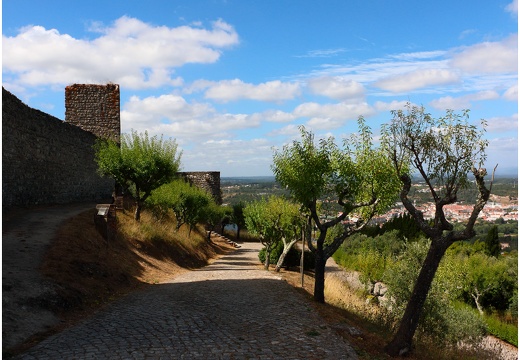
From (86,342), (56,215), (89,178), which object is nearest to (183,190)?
(89,178)

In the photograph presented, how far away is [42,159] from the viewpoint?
64.8ft

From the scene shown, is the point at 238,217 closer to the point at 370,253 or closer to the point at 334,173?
the point at 370,253

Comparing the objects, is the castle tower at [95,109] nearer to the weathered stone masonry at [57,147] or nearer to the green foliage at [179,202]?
the weathered stone masonry at [57,147]

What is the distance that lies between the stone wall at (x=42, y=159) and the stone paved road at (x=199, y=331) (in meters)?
7.97

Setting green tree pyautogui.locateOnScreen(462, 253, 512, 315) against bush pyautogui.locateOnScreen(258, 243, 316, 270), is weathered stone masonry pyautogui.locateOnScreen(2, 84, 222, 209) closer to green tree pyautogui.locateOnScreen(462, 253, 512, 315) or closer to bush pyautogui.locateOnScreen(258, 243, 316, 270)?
bush pyautogui.locateOnScreen(258, 243, 316, 270)

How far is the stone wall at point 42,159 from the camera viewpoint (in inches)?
670

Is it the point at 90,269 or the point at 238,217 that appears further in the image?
the point at 238,217

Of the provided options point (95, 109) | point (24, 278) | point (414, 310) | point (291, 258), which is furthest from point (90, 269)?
point (95, 109)

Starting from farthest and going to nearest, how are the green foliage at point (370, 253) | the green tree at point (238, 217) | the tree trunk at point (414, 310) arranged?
the green tree at point (238, 217) < the green foliage at point (370, 253) < the tree trunk at point (414, 310)

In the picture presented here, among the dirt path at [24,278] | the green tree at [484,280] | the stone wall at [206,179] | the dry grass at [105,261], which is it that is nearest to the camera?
the dirt path at [24,278]

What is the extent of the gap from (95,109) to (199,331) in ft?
77.7

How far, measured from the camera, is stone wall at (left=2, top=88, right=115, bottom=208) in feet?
55.8

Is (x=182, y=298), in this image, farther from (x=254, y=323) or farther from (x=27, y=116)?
(x=27, y=116)

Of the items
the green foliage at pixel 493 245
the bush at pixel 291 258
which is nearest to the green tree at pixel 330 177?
the bush at pixel 291 258
